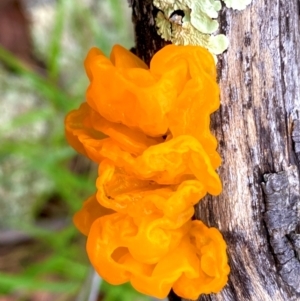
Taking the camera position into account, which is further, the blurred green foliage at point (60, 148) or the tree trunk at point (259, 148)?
the blurred green foliage at point (60, 148)

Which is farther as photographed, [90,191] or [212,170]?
[90,191]

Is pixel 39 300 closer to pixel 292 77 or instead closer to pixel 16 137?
pixel 16 137

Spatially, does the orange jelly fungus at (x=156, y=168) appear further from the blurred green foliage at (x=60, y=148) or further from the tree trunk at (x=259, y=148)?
the blurred green foliage at (x=60, y=148)

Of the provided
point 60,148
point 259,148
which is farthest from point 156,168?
point 60,148

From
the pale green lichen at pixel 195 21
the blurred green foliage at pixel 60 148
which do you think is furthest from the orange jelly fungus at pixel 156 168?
the blurred green foliage at pixel 60 148

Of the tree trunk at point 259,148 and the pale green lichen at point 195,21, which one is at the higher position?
the pale green lichen at point 195,21

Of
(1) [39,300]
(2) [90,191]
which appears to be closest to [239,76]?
(2) [90,191]

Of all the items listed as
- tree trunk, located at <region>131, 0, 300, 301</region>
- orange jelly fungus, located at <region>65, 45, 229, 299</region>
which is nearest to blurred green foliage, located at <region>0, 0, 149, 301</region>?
orange jelly fungus, located at <region>65, 45, 229, 299</region>
